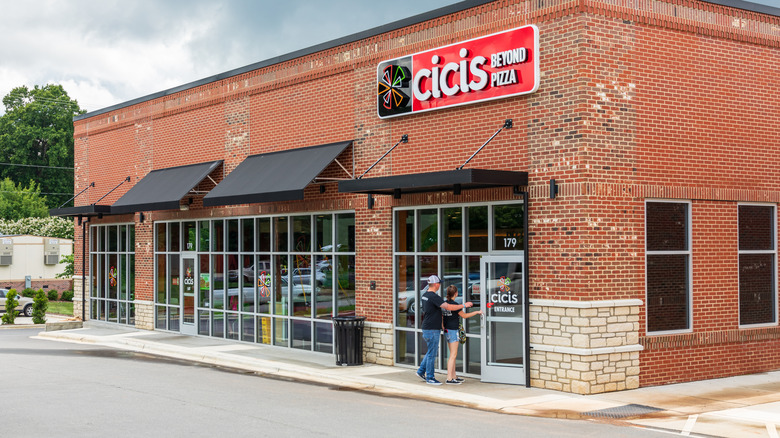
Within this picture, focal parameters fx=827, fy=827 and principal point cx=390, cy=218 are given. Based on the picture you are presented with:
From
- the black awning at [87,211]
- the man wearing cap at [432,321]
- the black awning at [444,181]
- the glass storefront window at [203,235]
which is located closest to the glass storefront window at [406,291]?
the black awning at [444,181]

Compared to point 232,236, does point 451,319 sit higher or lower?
lower

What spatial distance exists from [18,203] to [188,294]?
54.2m

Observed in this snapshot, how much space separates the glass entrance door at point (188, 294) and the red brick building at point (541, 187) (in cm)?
374

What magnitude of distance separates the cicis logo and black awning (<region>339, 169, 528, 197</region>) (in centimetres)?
181

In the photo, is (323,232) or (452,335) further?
(323,232)

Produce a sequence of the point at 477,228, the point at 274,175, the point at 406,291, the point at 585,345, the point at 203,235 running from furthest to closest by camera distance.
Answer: the point at 203,235
the point at 274,175
the point at 406,291
the point at 477,228
the point at 585,345

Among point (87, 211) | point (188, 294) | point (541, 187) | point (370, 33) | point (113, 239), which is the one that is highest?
point (370, 33)

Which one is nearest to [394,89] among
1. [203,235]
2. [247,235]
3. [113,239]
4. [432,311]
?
[432,311]

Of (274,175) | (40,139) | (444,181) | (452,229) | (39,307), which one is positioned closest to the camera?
(444,181)

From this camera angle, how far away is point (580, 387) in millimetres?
13383

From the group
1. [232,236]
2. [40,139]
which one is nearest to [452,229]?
[232,236]

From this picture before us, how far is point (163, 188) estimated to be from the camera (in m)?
23.3

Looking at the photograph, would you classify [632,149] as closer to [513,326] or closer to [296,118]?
[513,326]

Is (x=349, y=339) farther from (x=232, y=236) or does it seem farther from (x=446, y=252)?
(x=232, y=236)
